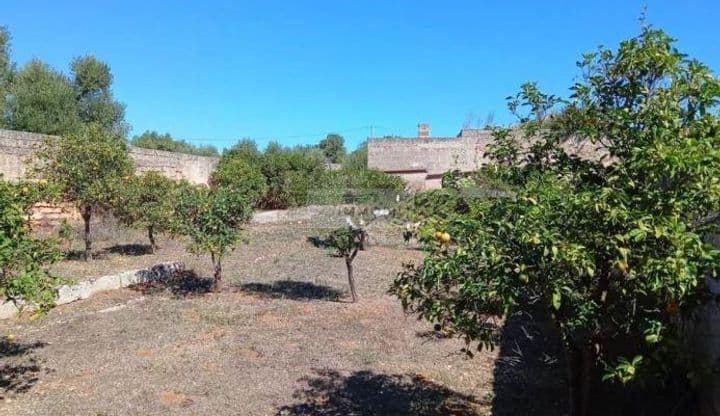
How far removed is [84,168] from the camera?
10969 millimetres

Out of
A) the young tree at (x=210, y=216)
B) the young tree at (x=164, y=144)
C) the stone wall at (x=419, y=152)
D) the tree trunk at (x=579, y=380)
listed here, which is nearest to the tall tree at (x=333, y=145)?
the young tree at (x=164, y=144)

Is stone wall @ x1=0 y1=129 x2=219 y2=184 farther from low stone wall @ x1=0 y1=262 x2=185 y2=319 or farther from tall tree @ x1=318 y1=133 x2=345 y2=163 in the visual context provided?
tall tree @ x1=318 y1=133 x2=345 y2=163

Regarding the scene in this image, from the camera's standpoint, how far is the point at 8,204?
4.70 meters

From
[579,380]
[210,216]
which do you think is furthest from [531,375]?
[210,216]

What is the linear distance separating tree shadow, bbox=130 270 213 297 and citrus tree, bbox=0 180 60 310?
4793 millimetres

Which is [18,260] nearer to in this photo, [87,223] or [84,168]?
[84,168]

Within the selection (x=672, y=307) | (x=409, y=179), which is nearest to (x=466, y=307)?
(x=672, y=307)

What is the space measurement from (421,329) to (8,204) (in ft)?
16.6

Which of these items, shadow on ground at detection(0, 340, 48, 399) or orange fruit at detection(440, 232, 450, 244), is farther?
shadow on ground at detection(0, 340, 48, 399)

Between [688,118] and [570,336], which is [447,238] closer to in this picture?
[570,336]

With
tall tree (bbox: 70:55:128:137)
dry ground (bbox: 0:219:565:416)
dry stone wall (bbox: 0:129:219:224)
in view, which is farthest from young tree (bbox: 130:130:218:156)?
dry ground (bbox: 0:219:565:416)

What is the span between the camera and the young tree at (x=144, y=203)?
11.9 meters

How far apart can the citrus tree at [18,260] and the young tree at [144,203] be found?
22.2ft

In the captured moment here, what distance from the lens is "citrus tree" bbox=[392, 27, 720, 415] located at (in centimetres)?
235
